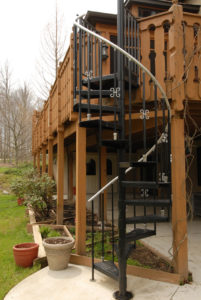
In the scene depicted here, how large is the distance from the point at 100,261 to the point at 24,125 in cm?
1762

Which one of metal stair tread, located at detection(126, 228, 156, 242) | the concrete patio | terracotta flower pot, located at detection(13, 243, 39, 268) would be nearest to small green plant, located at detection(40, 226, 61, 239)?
terracotta flower pot, located at detection(13, 243, 39, 268)

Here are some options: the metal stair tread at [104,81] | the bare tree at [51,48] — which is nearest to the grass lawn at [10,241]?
the metal stair tread at [104,81]

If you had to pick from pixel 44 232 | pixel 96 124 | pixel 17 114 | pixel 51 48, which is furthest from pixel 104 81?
pixel 17 114

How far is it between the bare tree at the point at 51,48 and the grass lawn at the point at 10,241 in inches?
369

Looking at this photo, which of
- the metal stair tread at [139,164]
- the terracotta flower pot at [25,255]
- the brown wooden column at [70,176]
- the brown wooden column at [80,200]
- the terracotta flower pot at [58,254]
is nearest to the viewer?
the metal stair tread at [139,164]

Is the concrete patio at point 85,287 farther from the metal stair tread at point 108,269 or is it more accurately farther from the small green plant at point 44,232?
the small green plant at point 44,232

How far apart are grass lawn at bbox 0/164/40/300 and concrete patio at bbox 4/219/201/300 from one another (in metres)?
0.17

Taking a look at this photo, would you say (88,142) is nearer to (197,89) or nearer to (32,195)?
(32,195)

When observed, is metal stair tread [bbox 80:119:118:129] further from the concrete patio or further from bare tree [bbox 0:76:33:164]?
bare tree [bbox 0:76:33:164]

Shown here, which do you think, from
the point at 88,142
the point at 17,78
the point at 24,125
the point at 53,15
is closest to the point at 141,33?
the point at 88,142

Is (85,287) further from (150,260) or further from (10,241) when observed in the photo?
(10,241)

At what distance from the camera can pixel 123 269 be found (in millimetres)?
2719

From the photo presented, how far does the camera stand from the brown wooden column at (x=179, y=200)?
3027 millimetres

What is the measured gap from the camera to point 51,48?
582 inches
